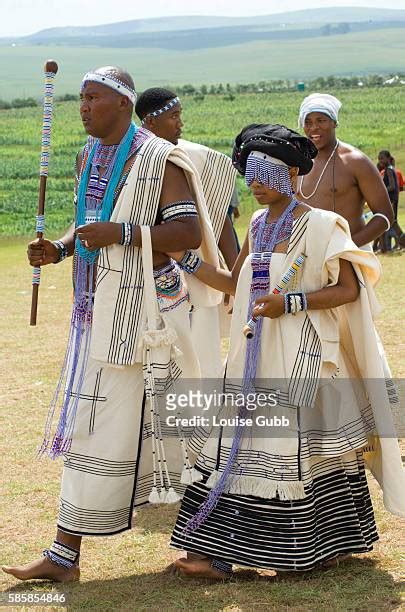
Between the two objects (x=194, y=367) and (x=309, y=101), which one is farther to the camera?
(x=309, y=101)

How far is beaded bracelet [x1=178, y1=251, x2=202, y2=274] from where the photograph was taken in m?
5.20

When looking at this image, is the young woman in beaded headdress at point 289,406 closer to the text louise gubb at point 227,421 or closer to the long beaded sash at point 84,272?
the text louise gubb at point 227,421

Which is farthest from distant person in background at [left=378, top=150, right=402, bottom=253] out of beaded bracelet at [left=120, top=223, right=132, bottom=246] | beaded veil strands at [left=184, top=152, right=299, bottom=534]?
beaded bracelet at [left=120, top=223, right=132, bottom=246]

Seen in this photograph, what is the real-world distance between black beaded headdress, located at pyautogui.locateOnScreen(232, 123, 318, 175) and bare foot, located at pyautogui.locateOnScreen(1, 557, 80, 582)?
6.30 feet

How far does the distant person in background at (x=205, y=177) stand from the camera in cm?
648

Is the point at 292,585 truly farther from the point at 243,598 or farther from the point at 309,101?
the point at 309,101

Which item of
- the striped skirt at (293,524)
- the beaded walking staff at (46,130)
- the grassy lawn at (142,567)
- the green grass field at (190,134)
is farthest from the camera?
the green grass field at (190,134)

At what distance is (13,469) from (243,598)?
2.58 m

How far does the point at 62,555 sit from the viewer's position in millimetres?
5027

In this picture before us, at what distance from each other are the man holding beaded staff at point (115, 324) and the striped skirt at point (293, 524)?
0.70ft

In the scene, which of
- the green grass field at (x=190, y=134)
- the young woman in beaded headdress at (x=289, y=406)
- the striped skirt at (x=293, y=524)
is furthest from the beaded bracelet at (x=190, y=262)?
the green grass field at (x=190, y=134)

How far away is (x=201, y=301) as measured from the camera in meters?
5.64

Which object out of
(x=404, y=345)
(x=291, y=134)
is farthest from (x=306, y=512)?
(x=404, y=345)

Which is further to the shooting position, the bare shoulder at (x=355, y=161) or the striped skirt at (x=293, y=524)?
the bare shoulder at (x=355, y=161)
